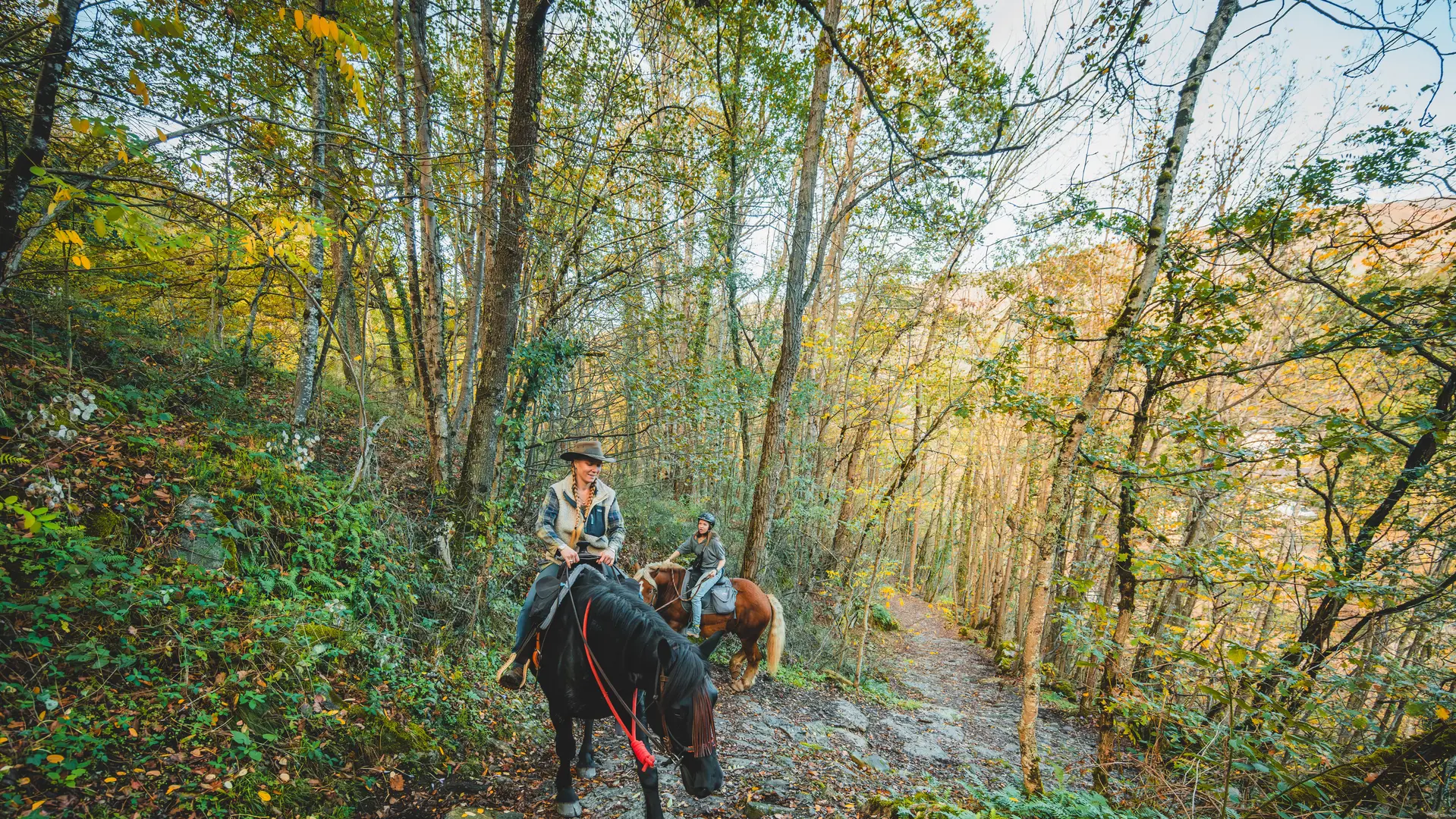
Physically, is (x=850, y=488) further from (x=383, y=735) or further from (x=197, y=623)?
(x=197, y=623)

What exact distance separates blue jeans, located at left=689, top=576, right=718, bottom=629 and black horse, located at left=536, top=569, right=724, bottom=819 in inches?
95.3

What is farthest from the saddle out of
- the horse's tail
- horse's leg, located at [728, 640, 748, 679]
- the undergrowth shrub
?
the undergrowth shrub

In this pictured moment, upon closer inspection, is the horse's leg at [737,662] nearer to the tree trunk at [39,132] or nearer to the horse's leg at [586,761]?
the horse's leg at [586,761]

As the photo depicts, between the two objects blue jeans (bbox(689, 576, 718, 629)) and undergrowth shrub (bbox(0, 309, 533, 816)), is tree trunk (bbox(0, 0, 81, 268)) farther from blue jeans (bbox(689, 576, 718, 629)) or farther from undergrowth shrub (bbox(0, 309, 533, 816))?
blue jeans (bbox(689, 576, 718, 629))

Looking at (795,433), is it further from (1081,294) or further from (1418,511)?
(1418,511)

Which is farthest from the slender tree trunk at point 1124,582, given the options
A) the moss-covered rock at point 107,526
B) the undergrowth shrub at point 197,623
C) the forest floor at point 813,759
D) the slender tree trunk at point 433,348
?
the moss-covered rock at point 107,526

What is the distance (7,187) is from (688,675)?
16.1 ft

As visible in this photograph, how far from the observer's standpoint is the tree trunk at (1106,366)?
4219 millimetres

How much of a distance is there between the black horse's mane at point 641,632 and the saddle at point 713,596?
2.90m

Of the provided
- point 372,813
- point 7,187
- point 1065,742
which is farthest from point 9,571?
point 1065,742

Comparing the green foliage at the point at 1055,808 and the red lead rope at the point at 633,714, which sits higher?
the red lead rope at the point at 633,714

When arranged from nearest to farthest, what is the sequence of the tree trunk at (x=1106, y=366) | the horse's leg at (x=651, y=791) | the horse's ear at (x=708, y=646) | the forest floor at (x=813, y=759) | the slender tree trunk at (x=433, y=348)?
the horse's leg at (x=651, y=791), the horse's ear at (x=708, y=646), the forest floor at (x=813, y=759), the tree trunk at (x=1106, y=366), the slender tree trunk at (x=433, y=348)

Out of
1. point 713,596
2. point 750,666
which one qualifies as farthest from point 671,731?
point 750,666

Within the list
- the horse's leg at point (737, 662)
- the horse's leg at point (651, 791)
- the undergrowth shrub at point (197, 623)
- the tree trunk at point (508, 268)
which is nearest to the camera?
the undergrowth shrub at point (197, 623)
